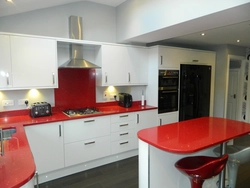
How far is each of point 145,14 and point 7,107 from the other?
258 centimetres

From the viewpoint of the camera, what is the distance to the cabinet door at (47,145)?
8.29ft

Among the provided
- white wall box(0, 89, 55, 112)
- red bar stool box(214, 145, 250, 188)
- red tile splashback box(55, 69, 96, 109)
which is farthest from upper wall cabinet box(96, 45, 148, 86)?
red bar stool box(214, 145, 250, 188)

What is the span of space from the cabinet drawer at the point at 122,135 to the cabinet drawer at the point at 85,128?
15 centimetres

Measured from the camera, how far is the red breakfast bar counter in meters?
1.63

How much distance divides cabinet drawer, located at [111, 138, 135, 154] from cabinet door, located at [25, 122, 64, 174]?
901 mm

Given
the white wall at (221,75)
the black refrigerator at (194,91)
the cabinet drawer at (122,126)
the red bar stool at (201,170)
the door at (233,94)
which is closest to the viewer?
the red bar stool at (201,170)

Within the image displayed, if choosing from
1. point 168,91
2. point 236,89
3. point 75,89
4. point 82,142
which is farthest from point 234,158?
point 236,89

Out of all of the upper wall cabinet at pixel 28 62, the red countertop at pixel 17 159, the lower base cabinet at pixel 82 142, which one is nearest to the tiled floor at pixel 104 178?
the lower base cabinet at pixel 82 142

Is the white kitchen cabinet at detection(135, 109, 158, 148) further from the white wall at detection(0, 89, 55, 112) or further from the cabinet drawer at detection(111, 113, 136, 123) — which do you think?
the white wall at detection(0, 89, 55, 112)

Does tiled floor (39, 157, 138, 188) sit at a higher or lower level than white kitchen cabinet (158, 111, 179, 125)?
lower

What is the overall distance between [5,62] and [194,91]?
3709 mm

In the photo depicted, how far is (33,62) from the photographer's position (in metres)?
2.69

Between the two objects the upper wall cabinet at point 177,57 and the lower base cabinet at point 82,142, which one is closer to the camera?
the lower base cabinet at point 82,142

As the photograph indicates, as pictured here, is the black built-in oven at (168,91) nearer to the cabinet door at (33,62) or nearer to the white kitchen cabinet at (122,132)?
the white kitchen cabinet at (122,132)
